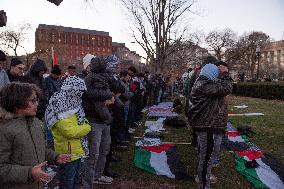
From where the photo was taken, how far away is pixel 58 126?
4.20 meters

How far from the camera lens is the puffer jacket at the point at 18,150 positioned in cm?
269

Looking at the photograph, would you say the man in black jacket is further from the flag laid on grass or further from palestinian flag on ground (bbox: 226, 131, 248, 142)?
palestinian flag on ground (bbox: 226, 131, 248, 142)

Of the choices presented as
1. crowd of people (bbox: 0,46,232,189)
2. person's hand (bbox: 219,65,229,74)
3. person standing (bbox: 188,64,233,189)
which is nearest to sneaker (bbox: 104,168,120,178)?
crowd of people (bbox: 0,46,232,189)

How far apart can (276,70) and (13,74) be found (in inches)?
4922

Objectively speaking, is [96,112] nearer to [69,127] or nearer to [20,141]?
[69,127]

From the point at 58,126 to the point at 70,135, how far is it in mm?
172

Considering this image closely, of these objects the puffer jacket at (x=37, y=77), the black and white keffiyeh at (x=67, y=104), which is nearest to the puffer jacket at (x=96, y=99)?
the black and white keffiyeh at (x=67, y=104)

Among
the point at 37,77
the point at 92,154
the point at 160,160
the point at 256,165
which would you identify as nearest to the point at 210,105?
the point at 92,154

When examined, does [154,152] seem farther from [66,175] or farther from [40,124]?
[40,124]

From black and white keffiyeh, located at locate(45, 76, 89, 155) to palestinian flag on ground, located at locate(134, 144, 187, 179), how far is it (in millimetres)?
2744

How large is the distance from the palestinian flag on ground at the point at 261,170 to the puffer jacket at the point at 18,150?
432 centimetres

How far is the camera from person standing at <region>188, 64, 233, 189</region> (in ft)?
17.8

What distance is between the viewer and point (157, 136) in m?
10.4

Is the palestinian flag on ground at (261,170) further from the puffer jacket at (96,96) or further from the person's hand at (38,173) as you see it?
the person's hand at (38,173)
